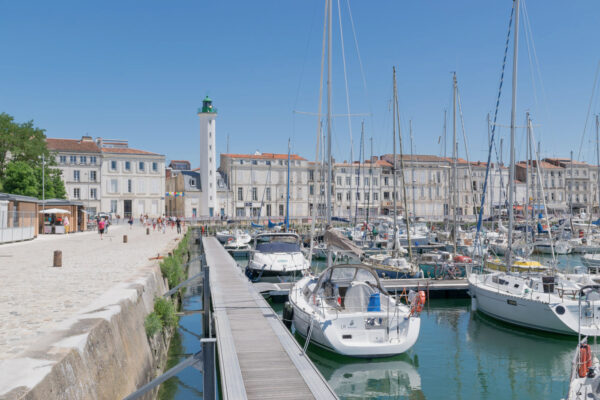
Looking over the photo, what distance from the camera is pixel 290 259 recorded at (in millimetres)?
25312

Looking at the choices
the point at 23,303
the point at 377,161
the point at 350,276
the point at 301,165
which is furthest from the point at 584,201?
the point at 23,303

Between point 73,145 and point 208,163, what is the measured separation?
1906 cm

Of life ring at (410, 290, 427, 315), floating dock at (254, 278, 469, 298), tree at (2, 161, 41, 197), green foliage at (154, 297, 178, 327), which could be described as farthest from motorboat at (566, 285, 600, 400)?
tree at (2, 161, 41, 197)

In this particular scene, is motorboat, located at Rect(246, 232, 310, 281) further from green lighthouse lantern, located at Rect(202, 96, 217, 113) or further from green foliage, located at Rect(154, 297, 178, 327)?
green lighthouse lantern, located at Rect(202, 96, 217, 113)

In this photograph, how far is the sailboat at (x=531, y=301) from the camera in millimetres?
15055

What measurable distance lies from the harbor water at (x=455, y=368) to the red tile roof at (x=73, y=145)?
193 ft

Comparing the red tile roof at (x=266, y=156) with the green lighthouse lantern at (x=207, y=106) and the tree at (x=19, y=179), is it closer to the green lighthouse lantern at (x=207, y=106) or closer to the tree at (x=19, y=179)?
the green lighthouse lantern at (x=207, y=106)

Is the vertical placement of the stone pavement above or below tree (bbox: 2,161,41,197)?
below

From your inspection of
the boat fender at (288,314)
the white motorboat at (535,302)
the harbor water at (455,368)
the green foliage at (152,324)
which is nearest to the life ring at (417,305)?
the harbor water at (455,368)

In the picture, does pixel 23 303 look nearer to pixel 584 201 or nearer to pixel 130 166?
pixel 130 166

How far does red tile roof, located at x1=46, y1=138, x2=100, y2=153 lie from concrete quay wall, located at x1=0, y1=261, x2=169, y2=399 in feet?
204

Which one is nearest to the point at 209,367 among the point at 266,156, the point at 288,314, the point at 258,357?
the point at 258,357

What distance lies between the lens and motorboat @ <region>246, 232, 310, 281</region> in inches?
973

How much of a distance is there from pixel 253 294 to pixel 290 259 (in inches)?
342
